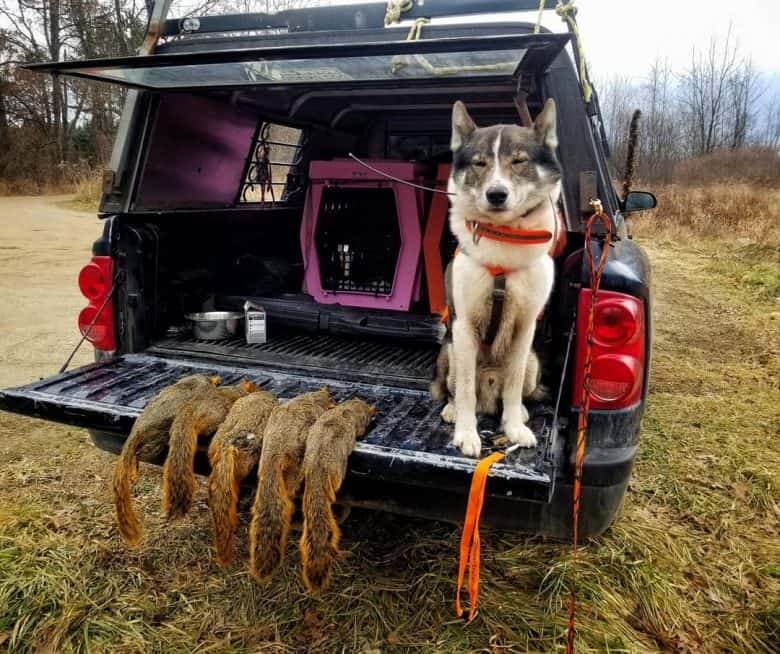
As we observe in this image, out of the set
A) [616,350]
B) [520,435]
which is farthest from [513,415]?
[616,350]

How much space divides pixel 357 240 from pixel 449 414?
1.88 m

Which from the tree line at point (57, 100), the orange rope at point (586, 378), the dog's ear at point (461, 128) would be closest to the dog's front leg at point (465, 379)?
the orange rope at point (586, 378)

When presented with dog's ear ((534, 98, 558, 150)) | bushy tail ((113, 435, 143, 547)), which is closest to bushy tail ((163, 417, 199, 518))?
bushy tail ((113, 435, 143, 547))

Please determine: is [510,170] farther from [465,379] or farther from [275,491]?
[275,491]

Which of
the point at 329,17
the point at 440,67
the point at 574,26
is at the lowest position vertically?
the point at 440,67

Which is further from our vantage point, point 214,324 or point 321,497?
point 214,324

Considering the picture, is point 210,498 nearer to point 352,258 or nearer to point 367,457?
point 367,457

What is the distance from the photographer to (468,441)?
2309mm

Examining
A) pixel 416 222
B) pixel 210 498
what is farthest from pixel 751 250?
pixel 210 498

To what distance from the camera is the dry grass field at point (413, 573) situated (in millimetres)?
2441

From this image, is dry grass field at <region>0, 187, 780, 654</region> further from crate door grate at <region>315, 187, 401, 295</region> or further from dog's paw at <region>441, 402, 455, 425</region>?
crate door grate at <region>315, 187, 401, 295</region>

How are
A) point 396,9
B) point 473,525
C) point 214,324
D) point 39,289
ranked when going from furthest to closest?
1. point 39,289
2. point 214,324
3. point 396,9
4. point 473,525

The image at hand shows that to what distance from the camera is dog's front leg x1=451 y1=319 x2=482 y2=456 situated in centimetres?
238

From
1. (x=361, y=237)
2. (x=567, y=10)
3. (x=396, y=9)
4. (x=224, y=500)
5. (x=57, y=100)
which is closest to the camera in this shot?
(x=224, y=500)
